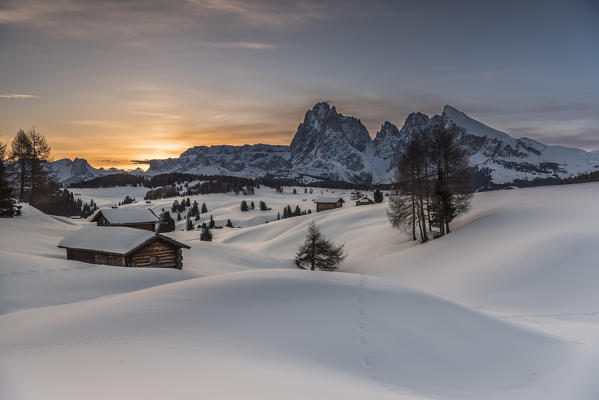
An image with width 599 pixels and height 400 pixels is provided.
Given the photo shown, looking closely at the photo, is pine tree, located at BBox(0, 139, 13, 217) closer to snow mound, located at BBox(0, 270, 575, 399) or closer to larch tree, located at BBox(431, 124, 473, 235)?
snow mound, located at BBox(0, 270, 575, 399)

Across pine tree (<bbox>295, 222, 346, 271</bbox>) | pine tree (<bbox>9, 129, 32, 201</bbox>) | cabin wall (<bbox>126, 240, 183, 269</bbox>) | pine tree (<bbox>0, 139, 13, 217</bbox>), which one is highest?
pine tree (<bbox>9, 129, 32, 201</bbox>)

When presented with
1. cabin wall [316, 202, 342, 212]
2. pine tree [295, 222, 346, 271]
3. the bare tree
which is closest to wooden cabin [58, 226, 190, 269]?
pine tree [295, 222, 346, 271]

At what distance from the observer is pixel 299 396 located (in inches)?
245

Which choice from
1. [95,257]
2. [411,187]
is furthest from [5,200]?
[411,187]

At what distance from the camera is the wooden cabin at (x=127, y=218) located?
38.6m

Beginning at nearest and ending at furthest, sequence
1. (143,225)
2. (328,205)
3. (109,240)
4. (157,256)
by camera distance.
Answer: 1. (109,240)
2. (157,256)
3. (143,225)
4. (328,205)

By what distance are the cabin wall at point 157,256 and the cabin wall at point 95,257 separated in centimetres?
88

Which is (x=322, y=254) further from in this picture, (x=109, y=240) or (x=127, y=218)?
(x=127, y=218)

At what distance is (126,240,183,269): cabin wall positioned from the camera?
87.6 feet

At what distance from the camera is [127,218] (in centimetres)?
3934

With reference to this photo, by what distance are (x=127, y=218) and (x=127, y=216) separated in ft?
1.47

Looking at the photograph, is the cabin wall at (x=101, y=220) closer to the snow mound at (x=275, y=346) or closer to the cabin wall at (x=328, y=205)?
the snow mound at (x=275, y=346)

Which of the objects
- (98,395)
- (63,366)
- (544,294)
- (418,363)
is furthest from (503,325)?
(63,366)

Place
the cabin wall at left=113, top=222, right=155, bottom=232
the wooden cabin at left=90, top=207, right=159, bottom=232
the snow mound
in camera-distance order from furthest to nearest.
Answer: the cabin wall at left=113, top=222, right=155, bottom=232
the wooden cabin at left=90, top=207, right=159, bottom=232
the snow mound
